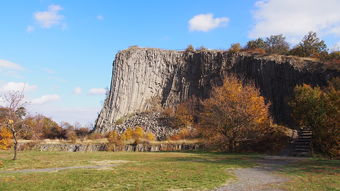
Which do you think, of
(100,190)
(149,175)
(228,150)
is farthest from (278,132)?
(100,190)

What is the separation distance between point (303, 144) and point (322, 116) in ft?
10.5

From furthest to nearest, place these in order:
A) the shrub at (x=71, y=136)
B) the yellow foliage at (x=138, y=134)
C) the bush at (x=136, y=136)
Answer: the shrub at (x=71, y=136), the yellow foliage at (x=138, y=134), the bush at (x=136, y=136)

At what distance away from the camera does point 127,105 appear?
5569cm

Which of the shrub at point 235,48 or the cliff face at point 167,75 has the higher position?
the shrub at point 235,48

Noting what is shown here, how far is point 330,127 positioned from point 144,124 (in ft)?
111

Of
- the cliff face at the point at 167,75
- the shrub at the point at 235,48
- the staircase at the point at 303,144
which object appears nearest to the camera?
the staircase at the point at 303,144

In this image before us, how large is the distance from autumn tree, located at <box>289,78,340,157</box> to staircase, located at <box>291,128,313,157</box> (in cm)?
68

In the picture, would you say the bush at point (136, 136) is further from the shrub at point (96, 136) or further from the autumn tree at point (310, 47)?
the autumn tree at point (310, 47)

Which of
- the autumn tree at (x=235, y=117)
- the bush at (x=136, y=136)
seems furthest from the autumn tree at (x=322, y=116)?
the bush at (x=136, y=136)

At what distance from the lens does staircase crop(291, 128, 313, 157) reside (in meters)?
22.1

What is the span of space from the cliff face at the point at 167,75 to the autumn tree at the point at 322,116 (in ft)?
65.7

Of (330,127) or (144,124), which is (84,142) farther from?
(330,127)

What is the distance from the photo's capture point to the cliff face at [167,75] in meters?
47.6

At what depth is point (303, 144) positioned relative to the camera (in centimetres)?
2348
